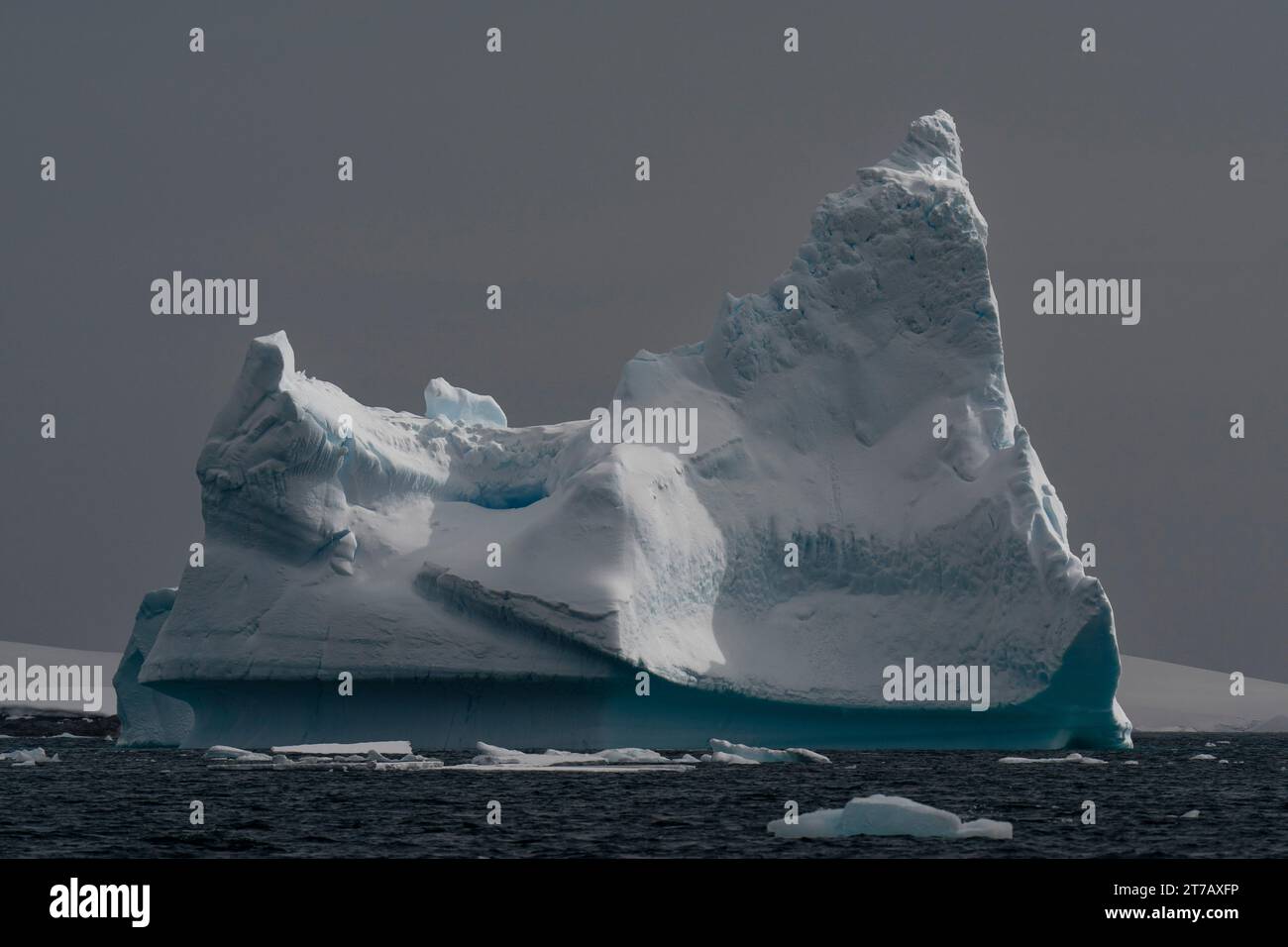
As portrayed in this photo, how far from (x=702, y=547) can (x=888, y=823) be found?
827 inches

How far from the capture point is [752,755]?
34.4 meters

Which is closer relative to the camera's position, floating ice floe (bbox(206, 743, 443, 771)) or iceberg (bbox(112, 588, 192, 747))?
floating ice floe (bbox(206, 743, 443, 771))

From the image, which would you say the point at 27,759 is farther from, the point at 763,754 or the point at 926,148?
the point at 926,148

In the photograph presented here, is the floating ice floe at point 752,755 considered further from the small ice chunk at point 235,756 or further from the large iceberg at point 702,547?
the small ice chunk at point 235,756

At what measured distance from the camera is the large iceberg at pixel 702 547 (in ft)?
121

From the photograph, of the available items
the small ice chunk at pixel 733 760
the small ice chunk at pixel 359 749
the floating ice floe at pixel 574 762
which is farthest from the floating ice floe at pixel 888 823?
the small ice chunk at pixel 359 749

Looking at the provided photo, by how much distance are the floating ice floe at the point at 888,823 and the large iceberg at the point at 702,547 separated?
16.3m

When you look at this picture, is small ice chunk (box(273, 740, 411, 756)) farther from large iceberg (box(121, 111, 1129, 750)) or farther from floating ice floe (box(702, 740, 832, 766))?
floating ice floe (box(702, 740, 832, 766))

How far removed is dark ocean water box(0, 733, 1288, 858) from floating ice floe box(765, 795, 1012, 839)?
0.17m

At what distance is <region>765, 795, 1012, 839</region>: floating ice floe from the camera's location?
18.9 meters

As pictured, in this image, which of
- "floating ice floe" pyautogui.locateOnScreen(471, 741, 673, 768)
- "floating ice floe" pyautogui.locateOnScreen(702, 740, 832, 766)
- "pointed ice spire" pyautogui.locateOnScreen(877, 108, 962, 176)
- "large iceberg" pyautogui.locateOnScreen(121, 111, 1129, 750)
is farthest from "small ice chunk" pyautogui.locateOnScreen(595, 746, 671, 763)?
"pointed ice spire" pyautogui.locateOnScreen(877, 108, 962, 176)

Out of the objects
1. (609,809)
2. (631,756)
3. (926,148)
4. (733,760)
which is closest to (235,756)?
(631,756)
